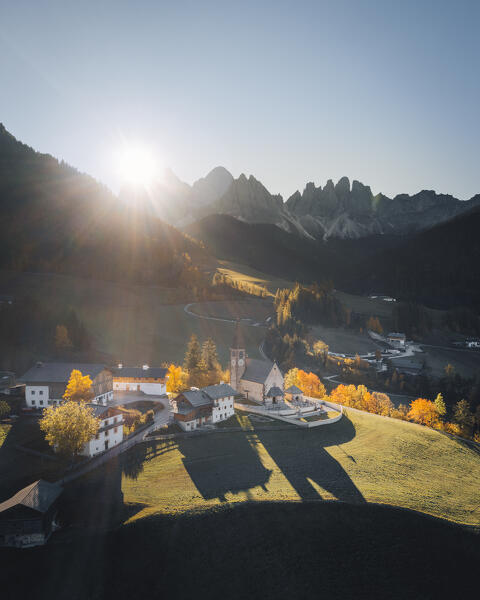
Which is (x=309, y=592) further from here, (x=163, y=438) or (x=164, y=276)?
(x=164, y=276)

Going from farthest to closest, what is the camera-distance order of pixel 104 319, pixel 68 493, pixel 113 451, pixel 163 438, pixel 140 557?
1. pixel 104 319
2. pixel 163 438
3. pixel 113 451
4. pixel 68 493
5. pixel 140 557

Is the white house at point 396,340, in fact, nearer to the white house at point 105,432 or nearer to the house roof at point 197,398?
the house roof at point 197,398

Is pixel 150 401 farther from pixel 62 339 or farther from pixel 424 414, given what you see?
pixel 424 414

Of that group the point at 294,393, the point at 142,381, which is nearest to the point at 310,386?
the point at 294,393

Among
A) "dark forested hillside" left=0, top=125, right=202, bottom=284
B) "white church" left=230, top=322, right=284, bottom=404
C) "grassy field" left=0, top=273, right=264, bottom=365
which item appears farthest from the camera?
"dark forested hillside" left=0, top=125, right=202, bottom=284

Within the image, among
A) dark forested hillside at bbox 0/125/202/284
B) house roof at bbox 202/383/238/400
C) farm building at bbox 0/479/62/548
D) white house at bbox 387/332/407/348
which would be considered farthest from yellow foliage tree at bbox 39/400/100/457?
white house at bbox 387/332/407/348

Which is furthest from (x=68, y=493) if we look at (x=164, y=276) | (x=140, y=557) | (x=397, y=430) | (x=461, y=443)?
(x=164, y=276)

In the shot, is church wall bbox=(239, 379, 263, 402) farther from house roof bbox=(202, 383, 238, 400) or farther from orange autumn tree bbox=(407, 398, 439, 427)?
orange autumn tree bbox=(407, 398, 439, 427)
